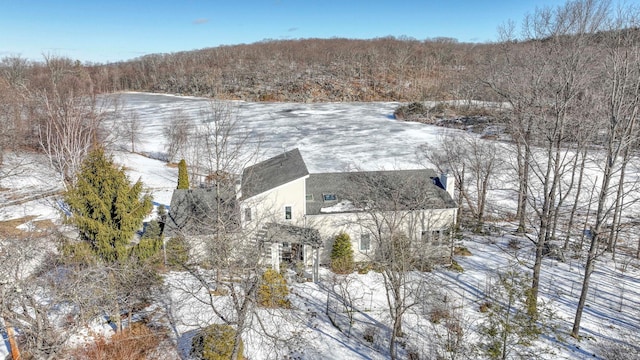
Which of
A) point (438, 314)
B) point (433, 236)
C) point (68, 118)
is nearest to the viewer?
point (438, 314)

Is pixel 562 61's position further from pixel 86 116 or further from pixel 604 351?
pixel 86 116

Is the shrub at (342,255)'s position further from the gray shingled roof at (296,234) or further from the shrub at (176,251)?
the shrub at (176,251)

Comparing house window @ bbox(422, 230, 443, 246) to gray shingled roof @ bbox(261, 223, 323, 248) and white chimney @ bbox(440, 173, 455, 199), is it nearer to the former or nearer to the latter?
white chimney @ bbox(440, 173, 455, 199)

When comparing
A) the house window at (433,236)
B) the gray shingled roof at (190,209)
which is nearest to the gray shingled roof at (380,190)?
the house window at (433,236)

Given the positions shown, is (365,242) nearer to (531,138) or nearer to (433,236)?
(433,236)

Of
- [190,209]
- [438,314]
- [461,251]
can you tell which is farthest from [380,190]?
[190,209]

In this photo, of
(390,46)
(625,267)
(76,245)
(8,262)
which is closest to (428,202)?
(625,267)
